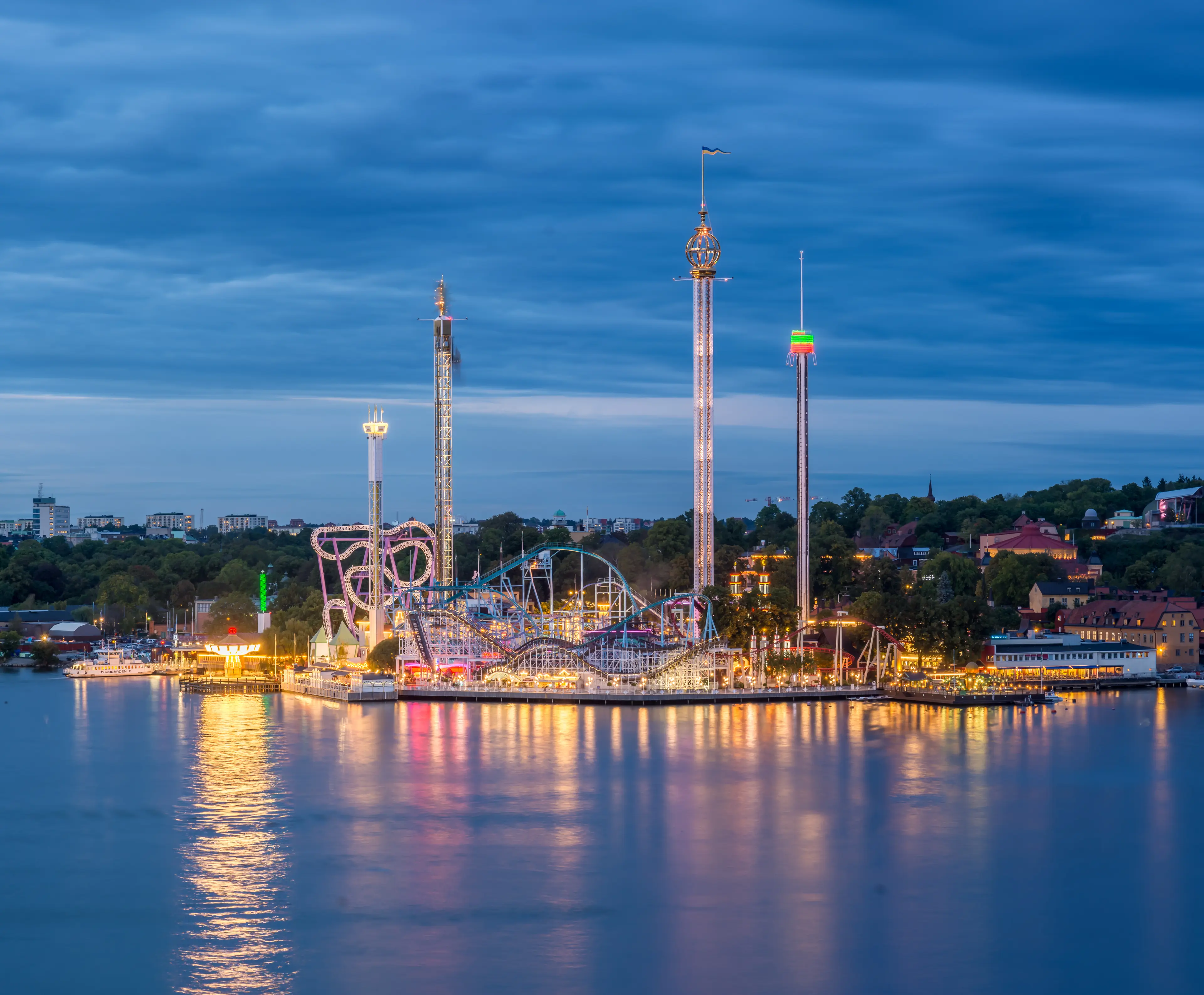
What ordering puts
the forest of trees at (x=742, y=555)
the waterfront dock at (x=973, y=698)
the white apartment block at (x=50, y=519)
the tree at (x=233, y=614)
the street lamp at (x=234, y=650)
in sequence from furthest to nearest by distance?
the white apartment block at (x=50, y=519) < the tree at (x=233, y=614) < the street lamp at (x=234, y=650) < the forest of trees at (x=742, y=555) < the waterfront dock at (x=973, y=698)

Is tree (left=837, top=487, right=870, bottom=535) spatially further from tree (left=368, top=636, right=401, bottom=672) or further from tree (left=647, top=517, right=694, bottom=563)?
tree (left=368, top=636, right=401, bottom=672)

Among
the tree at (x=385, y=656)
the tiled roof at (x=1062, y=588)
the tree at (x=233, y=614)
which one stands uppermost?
the tiled roof at (x=1062, y=588)

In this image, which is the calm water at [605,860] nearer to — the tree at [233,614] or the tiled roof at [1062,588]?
the tiled roof at [1062,588]

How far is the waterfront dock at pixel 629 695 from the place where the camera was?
40.7 m

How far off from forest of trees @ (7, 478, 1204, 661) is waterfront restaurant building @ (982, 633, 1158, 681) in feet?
2.80

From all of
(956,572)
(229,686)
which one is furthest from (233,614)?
(956,572)

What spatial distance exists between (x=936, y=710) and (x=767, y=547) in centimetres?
2772

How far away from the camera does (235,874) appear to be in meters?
20.5

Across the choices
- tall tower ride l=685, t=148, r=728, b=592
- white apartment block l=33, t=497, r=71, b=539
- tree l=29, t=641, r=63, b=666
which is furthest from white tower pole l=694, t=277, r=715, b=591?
white apartment block l=33, t=497, r=71, b=539

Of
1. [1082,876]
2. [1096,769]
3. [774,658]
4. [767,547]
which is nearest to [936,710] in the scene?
[774,658]

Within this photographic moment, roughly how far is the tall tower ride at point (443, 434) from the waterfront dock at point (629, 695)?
393 inches

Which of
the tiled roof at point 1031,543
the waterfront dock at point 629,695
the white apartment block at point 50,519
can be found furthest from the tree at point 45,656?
the white apartment block at point 50,519

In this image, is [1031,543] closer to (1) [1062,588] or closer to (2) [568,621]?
(1) [1062,588]

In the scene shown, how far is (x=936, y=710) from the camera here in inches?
1528
